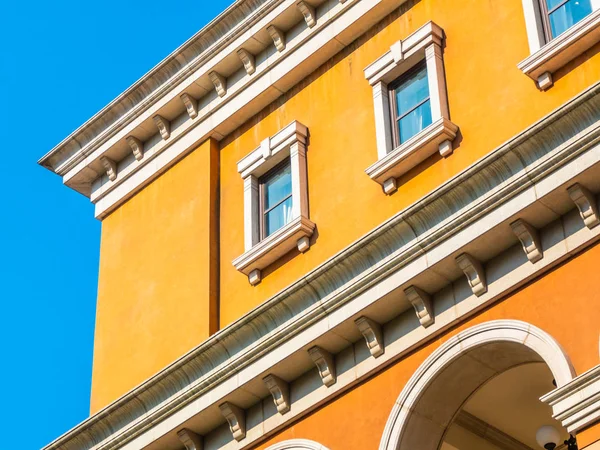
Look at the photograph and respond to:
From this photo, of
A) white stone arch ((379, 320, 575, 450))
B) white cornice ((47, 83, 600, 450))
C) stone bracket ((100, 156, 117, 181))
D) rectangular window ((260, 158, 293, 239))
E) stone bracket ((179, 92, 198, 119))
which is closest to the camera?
white cornice ((47, 83, 600, 450))

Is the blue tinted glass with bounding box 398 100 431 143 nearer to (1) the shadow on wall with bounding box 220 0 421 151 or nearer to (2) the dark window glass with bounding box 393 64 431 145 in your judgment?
(2) the dark window glass with bounding box 393 64 431 145

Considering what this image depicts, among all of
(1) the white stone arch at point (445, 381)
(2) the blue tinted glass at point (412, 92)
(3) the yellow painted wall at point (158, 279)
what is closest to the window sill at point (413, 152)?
(2) the blue tinted glass at point (412, 92)

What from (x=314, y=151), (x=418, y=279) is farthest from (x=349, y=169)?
(x=418, y=279)

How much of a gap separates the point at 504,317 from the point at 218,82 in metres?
6.79

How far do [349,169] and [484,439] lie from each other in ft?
12.4

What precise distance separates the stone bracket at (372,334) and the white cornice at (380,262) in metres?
0.09

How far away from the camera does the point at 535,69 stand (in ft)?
57.0

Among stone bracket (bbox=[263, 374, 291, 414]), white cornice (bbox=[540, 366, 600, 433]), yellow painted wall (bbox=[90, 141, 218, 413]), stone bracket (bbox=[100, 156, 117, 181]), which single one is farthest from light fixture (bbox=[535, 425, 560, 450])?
stone bracket (bbox=[100, 156, 117, 181])

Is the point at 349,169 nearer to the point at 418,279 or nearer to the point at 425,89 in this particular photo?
the point at 425,89

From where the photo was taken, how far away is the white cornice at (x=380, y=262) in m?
16.1

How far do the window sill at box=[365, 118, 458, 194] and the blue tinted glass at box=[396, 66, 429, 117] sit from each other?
0.79 meters

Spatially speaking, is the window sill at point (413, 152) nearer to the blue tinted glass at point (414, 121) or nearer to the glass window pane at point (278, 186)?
the blue tinted glass at point (414, 121)

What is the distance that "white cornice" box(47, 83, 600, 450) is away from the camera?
1606 cm

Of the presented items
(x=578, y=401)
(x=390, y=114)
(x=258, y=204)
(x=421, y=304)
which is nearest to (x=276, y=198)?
(x=258, y=204)
